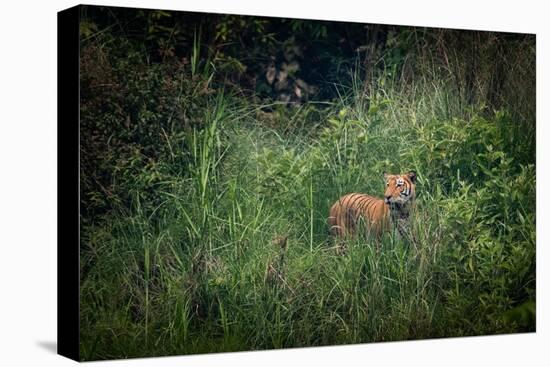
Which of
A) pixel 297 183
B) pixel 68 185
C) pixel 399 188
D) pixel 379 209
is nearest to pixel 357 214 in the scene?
pixel 379 209

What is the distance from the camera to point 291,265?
1101 cm

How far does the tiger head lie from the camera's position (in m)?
11.4

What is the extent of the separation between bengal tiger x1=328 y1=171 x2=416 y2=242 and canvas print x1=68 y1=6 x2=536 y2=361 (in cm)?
1

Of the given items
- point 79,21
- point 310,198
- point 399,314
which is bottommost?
point 399,314

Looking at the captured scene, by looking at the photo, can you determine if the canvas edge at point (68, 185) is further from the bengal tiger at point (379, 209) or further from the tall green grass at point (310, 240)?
the bengal tiger at point (379, 209)

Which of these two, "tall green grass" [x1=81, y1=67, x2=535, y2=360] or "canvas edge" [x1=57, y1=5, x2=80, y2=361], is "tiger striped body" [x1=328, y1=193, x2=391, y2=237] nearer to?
"tall green grass" [x1=81, y1=67, x2=535, y2=360]

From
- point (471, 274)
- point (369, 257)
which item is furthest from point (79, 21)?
point (471, 274)

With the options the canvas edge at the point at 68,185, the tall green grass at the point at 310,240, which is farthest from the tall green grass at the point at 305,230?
the canvas edge at the point at 68,185

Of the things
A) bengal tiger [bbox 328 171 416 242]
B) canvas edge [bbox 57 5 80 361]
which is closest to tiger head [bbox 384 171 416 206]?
bengal tiger [bbox 328 171 416 242]

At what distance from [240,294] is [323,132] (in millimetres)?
1526

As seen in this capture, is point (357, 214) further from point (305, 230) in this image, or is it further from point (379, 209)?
point (305, 230)

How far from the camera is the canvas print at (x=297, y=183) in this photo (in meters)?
10.4

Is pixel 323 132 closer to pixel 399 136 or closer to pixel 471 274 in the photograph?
pixel 399 136

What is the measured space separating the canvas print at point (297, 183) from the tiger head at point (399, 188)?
12 millimetres
